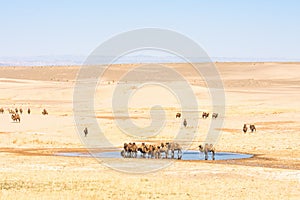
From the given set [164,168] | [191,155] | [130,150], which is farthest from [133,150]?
[164,168]

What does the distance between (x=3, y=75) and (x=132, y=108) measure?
88548 millimetres

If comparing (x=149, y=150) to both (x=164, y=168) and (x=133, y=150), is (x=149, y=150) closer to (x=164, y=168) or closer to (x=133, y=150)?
(x=133, y=150)

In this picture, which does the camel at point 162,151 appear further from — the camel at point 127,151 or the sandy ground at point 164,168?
the sandy ground at point 164,168

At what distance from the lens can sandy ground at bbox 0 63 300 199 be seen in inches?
899

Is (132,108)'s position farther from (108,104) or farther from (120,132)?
(120,132)

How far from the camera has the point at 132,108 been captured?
74.0 m

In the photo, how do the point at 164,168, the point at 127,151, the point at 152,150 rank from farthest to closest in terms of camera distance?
the point at 127,151
the point at 152,150
the point at 164,168

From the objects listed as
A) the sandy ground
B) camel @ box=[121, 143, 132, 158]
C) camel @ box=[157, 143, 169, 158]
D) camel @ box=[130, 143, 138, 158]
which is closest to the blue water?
camel @ box=[130, 143, 138, 158]

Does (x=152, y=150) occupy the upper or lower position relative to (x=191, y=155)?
upper

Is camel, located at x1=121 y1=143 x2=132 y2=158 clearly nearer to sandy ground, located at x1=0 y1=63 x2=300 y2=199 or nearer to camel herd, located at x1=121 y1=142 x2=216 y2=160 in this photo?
camel herd, located at x1=121 y1=142 x2=216 y2=160

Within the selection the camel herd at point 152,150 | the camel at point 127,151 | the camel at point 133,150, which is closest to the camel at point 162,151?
the camel herd at point 152,150

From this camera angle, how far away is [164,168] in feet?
98.2

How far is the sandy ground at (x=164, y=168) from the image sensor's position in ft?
74.9

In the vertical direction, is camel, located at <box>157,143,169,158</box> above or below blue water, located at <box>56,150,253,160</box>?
above
